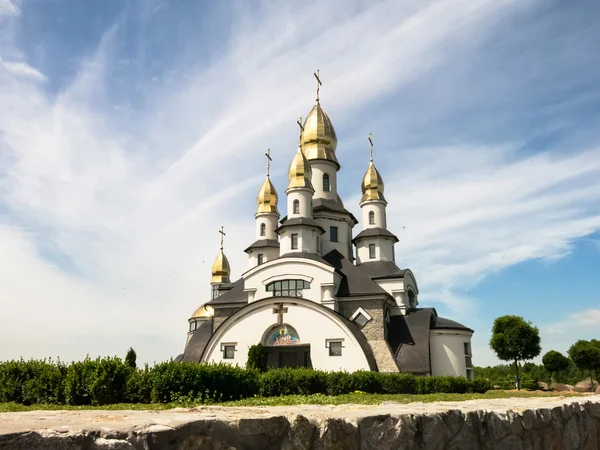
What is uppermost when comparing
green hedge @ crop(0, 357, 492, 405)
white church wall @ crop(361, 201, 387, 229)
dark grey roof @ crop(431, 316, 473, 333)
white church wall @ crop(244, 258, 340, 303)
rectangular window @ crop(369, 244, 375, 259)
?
white church wall @ crop(361, 201, 387, 229)

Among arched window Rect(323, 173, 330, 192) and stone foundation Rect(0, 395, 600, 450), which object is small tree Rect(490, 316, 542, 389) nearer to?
arched window Rect(323, 173, 330, 192)

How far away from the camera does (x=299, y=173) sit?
A: 31.9m

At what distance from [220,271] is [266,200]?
8632 mm

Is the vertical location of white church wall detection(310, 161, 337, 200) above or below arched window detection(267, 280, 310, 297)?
above

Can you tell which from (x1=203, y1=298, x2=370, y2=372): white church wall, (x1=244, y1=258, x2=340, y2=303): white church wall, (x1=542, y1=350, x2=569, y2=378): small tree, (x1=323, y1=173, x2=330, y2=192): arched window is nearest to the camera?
(x1=203, y1=298, x2=370, y2=372): white church wall

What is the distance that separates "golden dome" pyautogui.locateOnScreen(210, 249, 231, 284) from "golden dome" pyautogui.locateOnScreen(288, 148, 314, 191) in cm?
1203

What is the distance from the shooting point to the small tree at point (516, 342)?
37719 millimetres

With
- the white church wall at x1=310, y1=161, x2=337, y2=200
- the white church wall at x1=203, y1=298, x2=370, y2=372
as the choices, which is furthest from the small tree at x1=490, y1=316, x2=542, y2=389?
the white church wall at x1=203, y1=298, x2=370, y2=372

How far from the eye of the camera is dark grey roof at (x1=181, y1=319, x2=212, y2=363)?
29.8 m

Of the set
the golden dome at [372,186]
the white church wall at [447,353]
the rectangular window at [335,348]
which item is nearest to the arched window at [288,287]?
the rectangular window at [335,348]

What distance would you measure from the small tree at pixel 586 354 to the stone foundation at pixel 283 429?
42.3 metres

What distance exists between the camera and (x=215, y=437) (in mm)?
2350

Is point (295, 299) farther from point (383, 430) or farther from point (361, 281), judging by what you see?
point (383, 430)

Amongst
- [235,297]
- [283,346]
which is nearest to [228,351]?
[283,346]
